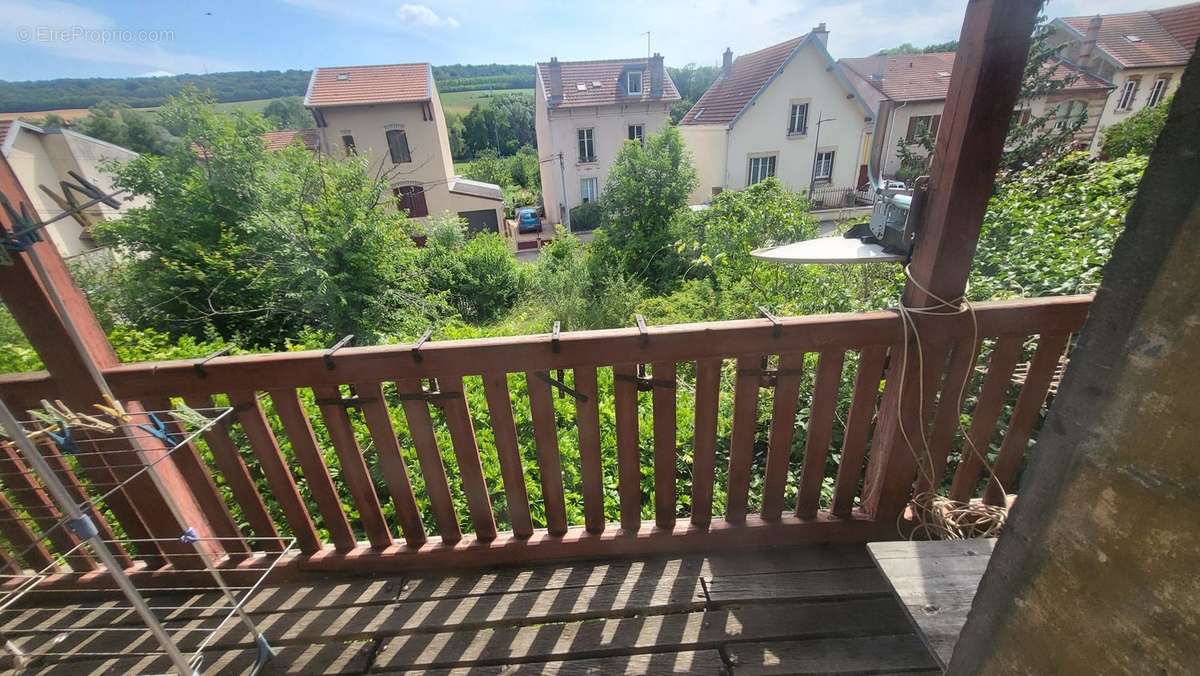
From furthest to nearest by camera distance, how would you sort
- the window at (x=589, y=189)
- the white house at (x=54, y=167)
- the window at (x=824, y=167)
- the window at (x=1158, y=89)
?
the window at (x=589, y=189), the window at (x=824, y=167), the window at (x=1158, y=89), the white house at (x=54, y=167)

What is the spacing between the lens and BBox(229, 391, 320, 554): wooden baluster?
4.37 ft

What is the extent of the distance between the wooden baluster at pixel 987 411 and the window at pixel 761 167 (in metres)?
16.1

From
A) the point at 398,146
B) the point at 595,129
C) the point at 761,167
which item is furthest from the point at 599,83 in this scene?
the point at 398,146

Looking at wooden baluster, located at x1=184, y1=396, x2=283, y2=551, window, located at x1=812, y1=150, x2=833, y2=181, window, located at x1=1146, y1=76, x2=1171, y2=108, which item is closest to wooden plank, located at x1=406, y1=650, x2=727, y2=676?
wooden baluster, located at x1=184, y1=396, x2=283, y2=551

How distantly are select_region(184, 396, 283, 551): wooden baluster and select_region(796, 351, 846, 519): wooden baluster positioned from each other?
70.7 inches

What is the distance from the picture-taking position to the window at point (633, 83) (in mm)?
16578

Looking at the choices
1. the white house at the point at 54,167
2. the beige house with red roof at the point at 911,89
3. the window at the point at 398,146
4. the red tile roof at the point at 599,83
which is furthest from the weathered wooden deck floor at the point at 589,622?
the red tile roof at the point at 599,83

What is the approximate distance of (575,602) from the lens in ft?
4.91

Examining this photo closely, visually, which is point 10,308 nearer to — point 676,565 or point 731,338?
point 731,338

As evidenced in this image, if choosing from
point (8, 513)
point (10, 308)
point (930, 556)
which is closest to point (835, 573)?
point (930, 556)

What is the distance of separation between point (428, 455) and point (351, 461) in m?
0.26

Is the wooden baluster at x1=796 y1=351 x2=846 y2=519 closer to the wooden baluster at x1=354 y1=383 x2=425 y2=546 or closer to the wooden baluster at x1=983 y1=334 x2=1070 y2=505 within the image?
the wooden baluster at x1=983 y1=334 x2=1070 y2=505

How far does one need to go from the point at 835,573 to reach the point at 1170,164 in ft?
4.87

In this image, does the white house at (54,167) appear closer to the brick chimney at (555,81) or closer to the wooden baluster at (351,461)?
the wooden baluster at (351,461)
